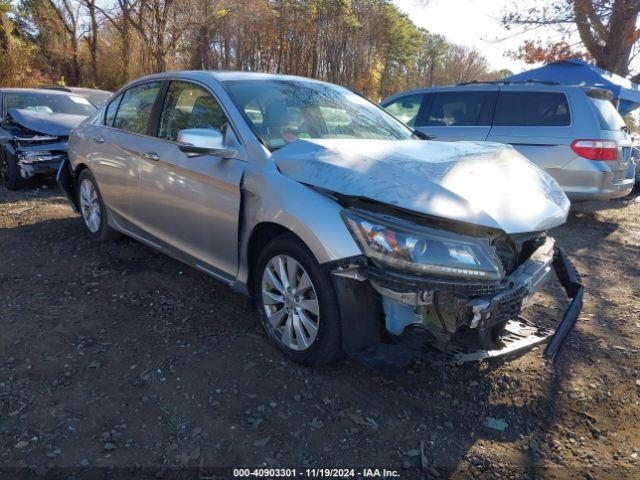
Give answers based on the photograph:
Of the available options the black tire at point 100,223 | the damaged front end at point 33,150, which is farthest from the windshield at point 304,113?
the damaged front end at point 33,150

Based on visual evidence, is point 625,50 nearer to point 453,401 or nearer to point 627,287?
point 627,287

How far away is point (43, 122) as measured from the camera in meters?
8.00

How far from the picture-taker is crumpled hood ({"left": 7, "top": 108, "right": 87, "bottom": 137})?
7879 mm

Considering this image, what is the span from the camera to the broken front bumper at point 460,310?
2.41 m

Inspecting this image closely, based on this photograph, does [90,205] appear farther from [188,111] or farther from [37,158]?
[37,158]

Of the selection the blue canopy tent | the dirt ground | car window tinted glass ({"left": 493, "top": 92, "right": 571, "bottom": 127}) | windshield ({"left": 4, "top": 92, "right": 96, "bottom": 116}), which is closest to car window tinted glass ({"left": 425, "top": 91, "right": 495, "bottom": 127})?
car window tinted glass ({"left": 493, "top": 92, "right": 571, "bottom": 127})

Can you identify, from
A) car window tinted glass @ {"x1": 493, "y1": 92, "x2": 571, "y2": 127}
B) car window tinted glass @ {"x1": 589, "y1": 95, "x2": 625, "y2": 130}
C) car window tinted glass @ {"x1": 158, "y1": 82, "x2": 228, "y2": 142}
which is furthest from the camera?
car window tinted glass @ {"x1": 493, "y1": 92, "x2": 571, "y2": 127}

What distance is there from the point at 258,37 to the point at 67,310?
23328 mm

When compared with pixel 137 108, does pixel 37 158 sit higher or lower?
lower

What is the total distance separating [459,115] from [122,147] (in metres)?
5.06

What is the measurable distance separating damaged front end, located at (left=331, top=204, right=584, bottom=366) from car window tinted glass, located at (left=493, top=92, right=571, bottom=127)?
15.4 ft

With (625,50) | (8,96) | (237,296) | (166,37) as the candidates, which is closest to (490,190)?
(237,296)

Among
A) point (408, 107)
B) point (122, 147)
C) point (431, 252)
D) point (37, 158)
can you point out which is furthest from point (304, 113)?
point (37, 158)

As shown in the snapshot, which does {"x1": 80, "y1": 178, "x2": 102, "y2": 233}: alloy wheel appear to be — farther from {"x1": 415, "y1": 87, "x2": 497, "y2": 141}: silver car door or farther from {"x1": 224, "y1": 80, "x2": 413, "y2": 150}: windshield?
{"x1": 415, "y1": 87, "x2": 497, "y2": 141}: silver car door
